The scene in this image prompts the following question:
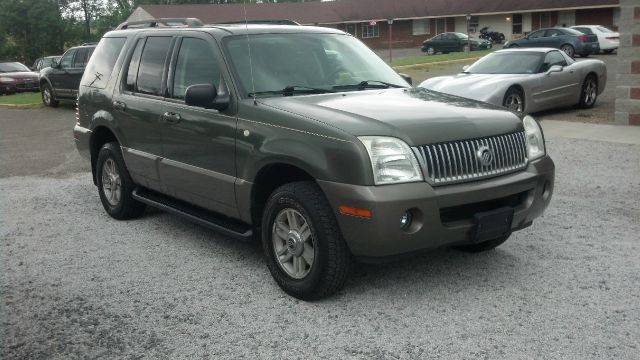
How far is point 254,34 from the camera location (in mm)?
5617

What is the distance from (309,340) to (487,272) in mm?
1726

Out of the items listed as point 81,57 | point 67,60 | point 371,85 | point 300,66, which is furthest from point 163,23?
point 67,60

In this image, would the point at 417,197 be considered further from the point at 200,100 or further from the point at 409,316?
A: the point at 200,100

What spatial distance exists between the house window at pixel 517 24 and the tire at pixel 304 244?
53633 mm

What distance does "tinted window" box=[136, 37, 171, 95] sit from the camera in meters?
6.11

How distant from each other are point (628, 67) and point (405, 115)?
991cm

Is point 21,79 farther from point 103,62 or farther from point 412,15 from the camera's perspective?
point 412,15

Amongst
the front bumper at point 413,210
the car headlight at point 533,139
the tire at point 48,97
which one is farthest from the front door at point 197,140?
the tire at point 48,97

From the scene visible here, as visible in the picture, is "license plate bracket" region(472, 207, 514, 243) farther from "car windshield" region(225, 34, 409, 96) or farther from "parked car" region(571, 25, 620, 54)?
"parked car" region(571, 25, 620, 54)

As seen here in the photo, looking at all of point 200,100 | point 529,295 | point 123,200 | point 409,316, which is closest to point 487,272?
point 529,295

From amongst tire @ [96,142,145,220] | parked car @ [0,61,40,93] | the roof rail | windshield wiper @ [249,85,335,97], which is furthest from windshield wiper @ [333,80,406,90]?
parked car @ [0,61,40,93]

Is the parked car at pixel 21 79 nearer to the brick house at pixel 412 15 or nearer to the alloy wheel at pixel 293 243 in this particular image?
the brick house at pixel 412 15

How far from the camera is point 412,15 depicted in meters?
59.8

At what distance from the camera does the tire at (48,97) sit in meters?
21.2
